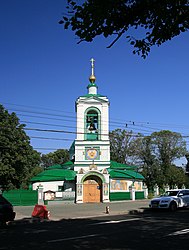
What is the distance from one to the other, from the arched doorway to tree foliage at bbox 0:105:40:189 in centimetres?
983

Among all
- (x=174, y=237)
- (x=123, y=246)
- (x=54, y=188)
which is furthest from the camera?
(x=54, y=188)

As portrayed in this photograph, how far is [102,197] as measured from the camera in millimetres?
37000

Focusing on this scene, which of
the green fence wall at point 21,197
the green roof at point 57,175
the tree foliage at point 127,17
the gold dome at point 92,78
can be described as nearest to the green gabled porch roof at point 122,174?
the green roof at point 57,175

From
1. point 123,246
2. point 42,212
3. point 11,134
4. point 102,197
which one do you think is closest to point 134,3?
point 123,246

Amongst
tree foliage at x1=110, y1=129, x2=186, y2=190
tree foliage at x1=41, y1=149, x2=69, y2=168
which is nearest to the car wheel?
tree foliage at x1=110, y1=129, x2=186, y2=190

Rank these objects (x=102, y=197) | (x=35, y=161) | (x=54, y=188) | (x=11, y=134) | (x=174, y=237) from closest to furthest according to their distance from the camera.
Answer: (x=174, y=237), (x=11, y=134), (x=35, y=161), (x=102, y=197), (x=54, y=188)

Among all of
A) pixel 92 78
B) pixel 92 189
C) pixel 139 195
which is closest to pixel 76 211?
pixel 92 189

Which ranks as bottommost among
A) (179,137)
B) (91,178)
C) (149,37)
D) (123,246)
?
(123,246)

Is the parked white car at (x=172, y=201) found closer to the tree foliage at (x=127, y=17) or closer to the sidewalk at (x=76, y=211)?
the sidewalk at (x=76, y=211)

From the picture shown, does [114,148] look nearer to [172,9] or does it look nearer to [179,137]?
[179,137]

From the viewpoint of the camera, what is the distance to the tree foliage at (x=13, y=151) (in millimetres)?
27294

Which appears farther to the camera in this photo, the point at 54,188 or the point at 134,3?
the point at 54,188

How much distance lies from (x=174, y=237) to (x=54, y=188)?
1158 inches

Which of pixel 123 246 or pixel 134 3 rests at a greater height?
pixel 134 3
